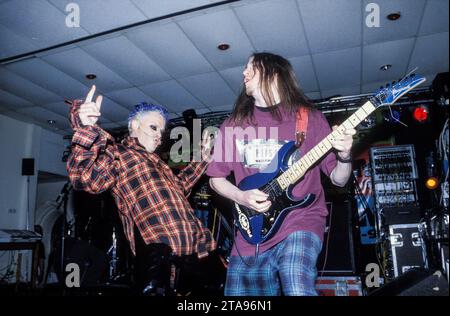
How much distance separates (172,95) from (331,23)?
346 centimetres

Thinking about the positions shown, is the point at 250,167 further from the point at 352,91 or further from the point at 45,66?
the point at 352,91

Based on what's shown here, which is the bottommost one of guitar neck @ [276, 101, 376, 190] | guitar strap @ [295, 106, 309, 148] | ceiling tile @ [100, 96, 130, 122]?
guitar neck @ [276, 101, 376, 190]

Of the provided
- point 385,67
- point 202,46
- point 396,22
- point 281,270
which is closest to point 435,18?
point 396,22

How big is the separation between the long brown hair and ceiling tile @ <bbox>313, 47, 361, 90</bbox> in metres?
3.73

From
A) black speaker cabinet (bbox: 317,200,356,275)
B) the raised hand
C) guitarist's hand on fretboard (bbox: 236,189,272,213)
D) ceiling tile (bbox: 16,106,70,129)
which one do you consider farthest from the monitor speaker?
ceiling tile (bbox: 16,106,70,129)

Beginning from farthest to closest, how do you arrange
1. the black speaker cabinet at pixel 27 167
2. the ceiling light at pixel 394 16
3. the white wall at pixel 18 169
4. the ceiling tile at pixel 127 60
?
the black speaker cabinet at pixel 27 167 → the white wall at pixel 18 169 → the ceiling tile at pixel 127 60 → the ceiling light at pixel 394 16

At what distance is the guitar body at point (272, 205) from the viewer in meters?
1.78

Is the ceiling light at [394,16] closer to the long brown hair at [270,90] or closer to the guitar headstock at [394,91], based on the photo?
the guitar headstock at [394,91]

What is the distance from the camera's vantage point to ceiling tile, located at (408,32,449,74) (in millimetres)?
5273

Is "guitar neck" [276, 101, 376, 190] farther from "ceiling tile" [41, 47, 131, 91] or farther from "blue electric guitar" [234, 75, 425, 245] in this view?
"ceiling tile" [41, 47, 131, 91]

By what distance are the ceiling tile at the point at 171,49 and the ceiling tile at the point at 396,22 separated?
248 centimetres

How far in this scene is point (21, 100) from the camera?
24.1 ft

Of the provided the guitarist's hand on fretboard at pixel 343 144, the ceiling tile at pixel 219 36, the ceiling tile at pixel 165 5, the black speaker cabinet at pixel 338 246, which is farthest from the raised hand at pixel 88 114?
the black speaker cabinet at pixel 338 246
